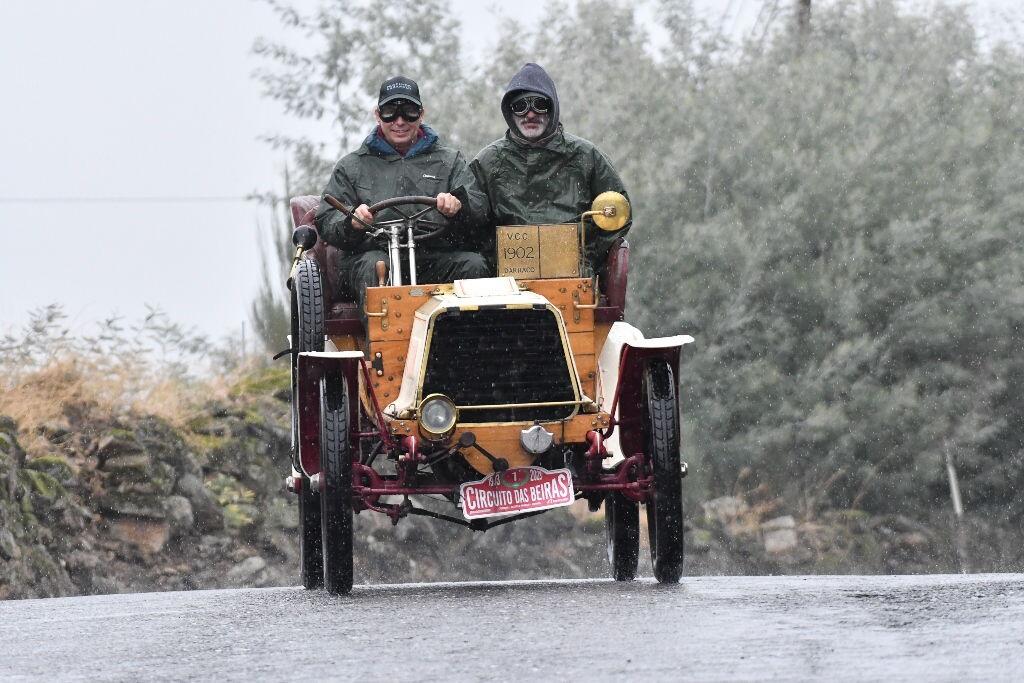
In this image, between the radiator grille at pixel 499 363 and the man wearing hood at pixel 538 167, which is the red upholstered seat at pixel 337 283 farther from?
the radiator grille at pixel 499 363

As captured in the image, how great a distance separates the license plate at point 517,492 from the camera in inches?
379

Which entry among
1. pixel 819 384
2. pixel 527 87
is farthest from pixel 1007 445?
pixel 527 87

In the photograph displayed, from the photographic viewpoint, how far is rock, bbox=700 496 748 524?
2759cm

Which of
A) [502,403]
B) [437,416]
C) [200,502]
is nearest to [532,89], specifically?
[502,403]

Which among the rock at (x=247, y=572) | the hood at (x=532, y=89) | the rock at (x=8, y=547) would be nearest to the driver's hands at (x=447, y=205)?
the hood at (x=532, y=89)

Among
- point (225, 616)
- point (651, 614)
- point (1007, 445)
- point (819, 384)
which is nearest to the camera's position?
point (651, 614)

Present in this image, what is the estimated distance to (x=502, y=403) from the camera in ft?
32.1

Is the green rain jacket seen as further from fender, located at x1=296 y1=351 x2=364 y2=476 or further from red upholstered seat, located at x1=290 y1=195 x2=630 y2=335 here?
fender, located at x1=296 y1=351 x2=364 y2=476

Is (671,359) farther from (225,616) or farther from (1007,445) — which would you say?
(1007,445)

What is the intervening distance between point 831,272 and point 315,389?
19.0 m

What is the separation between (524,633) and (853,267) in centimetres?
2131

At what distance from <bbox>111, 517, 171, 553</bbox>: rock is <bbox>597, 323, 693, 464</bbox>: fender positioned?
8684 millimetres

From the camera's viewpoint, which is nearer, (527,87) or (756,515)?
(527,87)

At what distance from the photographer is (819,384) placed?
27.3m
